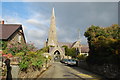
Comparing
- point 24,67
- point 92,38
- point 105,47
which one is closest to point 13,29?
point 92,38

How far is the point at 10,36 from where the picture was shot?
22750mm

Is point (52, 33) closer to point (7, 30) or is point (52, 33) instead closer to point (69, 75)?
point (7, 30)

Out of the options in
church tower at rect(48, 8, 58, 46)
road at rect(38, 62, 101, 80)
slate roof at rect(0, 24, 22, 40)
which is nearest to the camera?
road at rect(38, 62, 101, 80)

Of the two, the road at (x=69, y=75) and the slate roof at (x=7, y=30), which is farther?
the slate roof at (x=7, y=30)

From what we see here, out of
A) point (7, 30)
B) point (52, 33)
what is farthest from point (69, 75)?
point (52, 33)

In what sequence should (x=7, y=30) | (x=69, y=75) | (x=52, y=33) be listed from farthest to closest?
1. (x=52, y=33)
2. (x=7, y=30)
3. (x=69, y=75)

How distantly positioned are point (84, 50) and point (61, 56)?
14.5 m

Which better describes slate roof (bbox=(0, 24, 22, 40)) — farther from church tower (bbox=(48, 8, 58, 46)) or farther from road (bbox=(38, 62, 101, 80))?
church tower (bbox=(48, 8, 58, 46))

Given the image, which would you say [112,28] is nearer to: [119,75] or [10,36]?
[119,75]

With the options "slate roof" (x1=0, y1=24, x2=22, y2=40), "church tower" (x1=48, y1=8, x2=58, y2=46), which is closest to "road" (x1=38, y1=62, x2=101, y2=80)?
"slate roof" (x1=0, y1=24, x2=22, y2=40)

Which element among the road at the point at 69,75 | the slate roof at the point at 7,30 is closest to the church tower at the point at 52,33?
the slate roof at the point at 7,30

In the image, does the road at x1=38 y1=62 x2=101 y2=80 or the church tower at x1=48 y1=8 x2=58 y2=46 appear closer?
the road at x1=38 y1=62 x2=101 y2=80

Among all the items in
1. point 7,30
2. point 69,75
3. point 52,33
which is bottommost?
point 69,75

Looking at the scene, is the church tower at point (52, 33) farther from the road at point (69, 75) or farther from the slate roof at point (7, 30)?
the road at point (69, 75)
